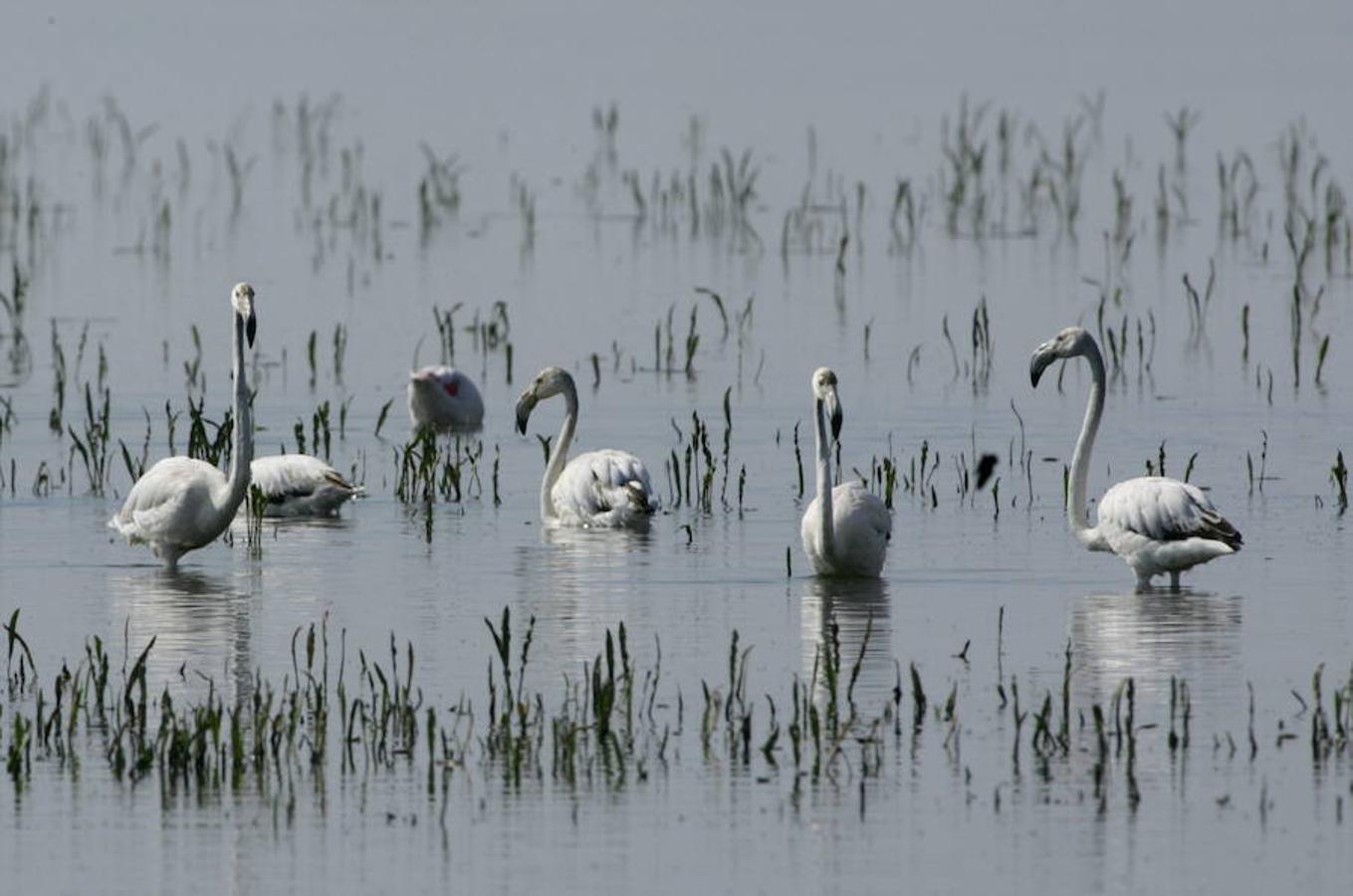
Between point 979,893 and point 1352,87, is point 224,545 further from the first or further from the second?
point 1352,87

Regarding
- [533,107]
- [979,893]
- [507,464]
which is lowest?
[979,893]

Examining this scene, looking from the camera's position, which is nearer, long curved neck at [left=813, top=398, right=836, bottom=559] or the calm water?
the calm water

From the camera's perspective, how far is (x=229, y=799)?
9820mm

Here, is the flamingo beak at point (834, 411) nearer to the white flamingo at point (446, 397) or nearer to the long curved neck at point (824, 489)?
the long curved neck at point (824, 489)

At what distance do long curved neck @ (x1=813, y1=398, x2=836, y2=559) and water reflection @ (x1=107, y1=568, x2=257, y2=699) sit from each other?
102 inches

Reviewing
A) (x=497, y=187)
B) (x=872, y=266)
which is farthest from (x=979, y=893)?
(x=497, y=187)

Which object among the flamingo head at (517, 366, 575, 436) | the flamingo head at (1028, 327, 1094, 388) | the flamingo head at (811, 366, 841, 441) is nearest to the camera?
the flamingo head at (811, 366, 841, 441)

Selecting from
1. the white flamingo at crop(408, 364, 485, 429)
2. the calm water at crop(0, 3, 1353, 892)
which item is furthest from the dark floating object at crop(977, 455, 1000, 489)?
the white flamingo at crop(408, 364, 485, 429)

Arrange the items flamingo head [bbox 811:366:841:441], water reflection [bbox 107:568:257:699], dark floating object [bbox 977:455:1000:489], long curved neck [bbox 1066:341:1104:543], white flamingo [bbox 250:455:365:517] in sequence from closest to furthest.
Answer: water reflection [bbox 107:568:257:699]
flamingo head [bbox 811:366:841:441]
dark floating object [bbox 977:455:1000:489]
long curved neck [bbox 1066:341:1104:543]
white flamingo [bbox 250:455:365:517]

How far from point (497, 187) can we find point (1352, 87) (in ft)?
44.3

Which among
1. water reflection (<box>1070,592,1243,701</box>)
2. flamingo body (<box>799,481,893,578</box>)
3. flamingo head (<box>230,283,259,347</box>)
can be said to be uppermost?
flamingo head (<box>230,283,259,347</box>)

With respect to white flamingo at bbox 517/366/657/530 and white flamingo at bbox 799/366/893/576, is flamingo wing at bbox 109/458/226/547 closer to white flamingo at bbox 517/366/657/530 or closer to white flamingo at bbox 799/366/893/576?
white flamingo at bbox 517/366/657/530

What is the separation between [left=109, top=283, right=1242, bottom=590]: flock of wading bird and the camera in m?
13.9

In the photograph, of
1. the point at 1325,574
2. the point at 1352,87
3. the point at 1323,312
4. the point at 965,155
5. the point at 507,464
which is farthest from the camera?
the point at 1352,87
